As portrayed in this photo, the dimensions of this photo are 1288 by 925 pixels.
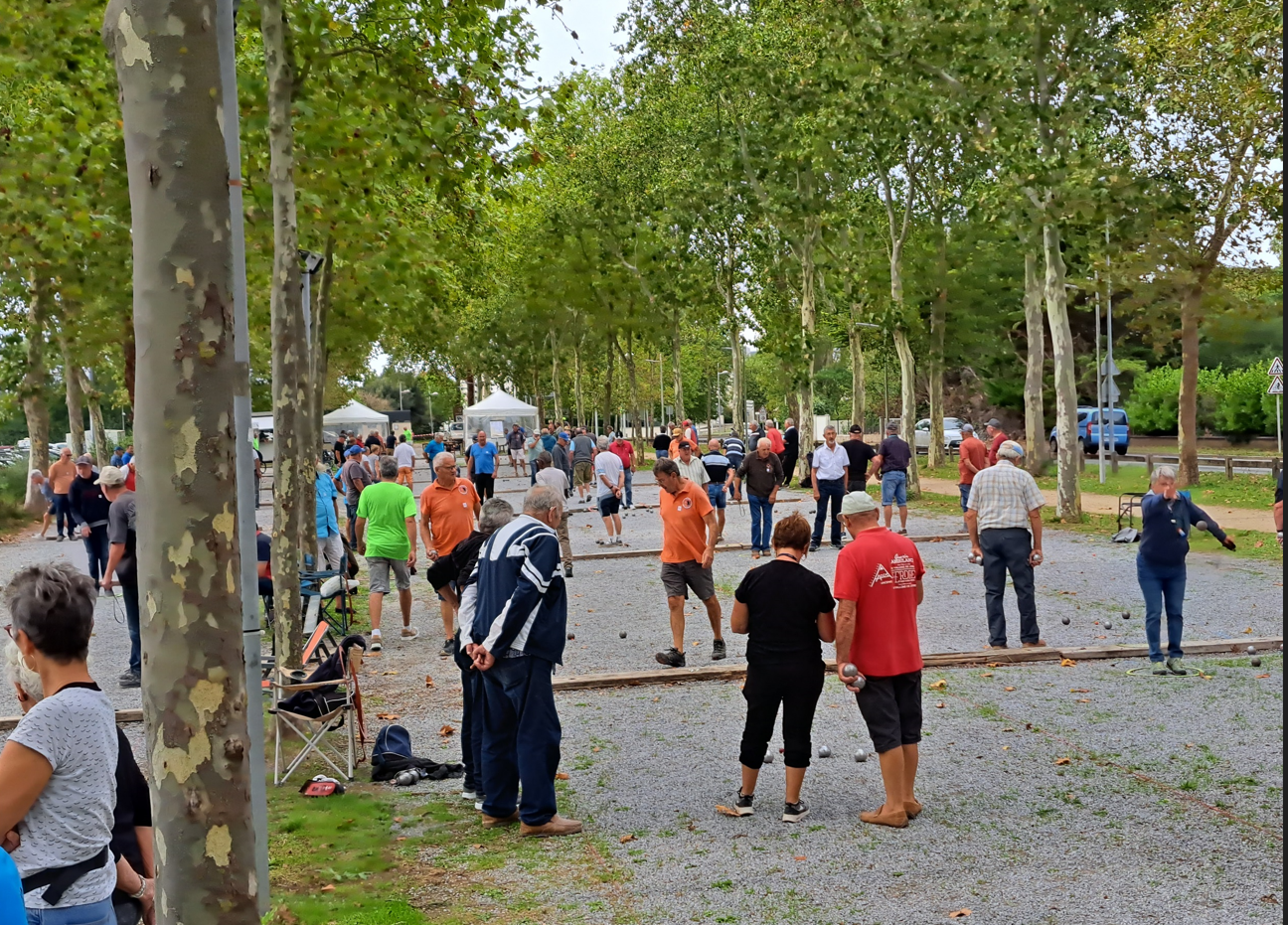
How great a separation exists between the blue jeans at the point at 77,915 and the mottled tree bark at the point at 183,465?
57cm

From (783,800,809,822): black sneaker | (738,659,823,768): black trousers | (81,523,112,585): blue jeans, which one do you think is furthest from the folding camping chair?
(81,523,112,585): blue jeans

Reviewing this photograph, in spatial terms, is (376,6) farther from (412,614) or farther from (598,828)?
(598,828)

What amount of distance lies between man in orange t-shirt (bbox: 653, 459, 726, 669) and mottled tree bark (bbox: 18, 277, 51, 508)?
26805mm

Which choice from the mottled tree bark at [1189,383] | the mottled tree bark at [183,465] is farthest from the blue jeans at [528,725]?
the mottled tree bark at [1189,383]

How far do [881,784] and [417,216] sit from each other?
61.0ft

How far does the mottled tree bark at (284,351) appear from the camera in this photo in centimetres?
1180

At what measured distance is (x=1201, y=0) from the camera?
22.8m

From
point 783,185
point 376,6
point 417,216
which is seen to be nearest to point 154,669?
point 376,6

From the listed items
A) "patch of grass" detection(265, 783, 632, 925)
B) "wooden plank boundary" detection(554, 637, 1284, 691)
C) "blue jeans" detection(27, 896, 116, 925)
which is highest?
"blue jeans" detection(27, 896, 116, 925)

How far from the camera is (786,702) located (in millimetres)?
7500

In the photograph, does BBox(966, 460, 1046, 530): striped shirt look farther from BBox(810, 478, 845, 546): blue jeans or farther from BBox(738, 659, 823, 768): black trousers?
BBox(810, 478, 845, 546): blue jeans

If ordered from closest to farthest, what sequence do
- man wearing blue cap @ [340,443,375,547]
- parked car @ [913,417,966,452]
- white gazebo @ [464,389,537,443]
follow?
man wearing blue cap @ [340,443,375,547], white gazebo @ [464,389,537,443], parked car @ [913,417,966,452]

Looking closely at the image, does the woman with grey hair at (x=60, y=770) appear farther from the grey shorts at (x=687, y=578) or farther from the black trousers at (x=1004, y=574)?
the black trousers at (x=1004, y=574)

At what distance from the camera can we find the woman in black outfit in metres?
7.44
